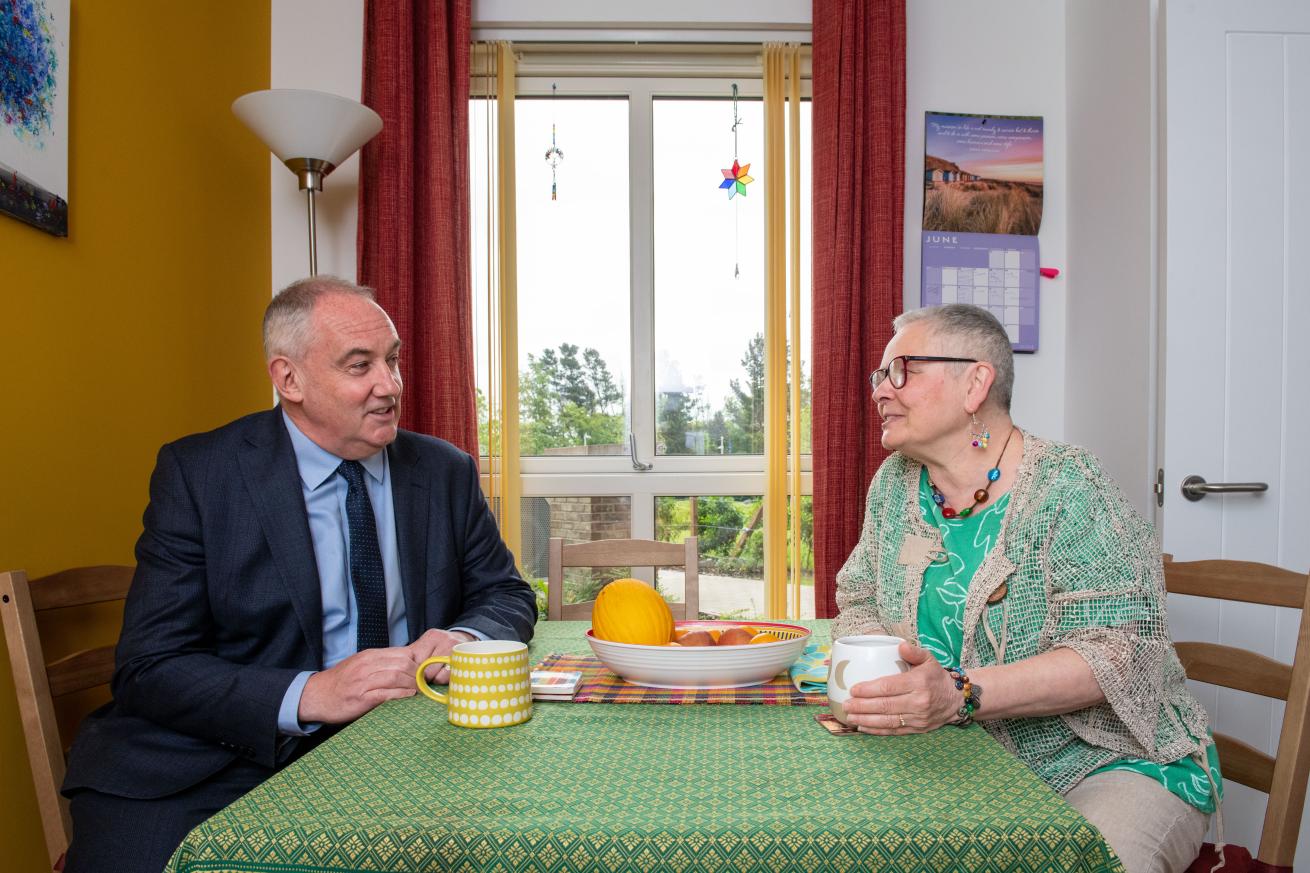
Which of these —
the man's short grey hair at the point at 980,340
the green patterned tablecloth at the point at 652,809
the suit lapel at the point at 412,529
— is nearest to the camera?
the green patterned tablecloth at the point at 652,809

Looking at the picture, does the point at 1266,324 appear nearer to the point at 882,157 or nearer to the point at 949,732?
the point at 882,157

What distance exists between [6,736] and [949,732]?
1848 millimetres

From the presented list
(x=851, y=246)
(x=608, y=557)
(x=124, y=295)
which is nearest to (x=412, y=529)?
(x=608, y=557)

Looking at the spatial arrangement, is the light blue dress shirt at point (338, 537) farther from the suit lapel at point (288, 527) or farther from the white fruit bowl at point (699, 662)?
the white fruit bowl at point (699, 662)

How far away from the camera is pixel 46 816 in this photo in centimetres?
168

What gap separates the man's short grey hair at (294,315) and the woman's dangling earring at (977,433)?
3.74 ft

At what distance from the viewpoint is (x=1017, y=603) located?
57.6 inches

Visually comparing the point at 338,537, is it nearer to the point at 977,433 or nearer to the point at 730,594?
the point at 977,433

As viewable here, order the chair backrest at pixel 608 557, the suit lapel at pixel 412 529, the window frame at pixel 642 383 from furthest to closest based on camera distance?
the window frame at pixel 642 383, the chair backrest at pixel 608 557, the suit lapel at pixel 412 529

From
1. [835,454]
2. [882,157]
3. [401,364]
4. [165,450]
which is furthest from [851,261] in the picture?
[165,450]

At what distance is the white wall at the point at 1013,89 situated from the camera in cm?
333

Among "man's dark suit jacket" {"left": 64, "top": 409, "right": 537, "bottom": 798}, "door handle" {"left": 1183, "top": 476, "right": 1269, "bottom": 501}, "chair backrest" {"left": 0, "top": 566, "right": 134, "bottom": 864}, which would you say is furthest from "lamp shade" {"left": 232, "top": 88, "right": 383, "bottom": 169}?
"door handle" {"left": 1183, "top": 476, "right": 1269, "bottom": 501}

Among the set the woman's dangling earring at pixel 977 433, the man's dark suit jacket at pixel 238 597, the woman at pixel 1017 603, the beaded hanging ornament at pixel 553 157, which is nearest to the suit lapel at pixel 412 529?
the man's dark suit jacket at pixel 238 597

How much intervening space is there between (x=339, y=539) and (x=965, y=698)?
1.09 m
